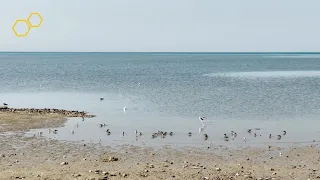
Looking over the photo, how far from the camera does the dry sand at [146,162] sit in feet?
66.8

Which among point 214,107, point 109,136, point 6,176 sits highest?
point 214,107

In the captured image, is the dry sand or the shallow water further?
the shallow water

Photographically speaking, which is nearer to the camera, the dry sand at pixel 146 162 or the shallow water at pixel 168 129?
the dry sand at pixel 146 162

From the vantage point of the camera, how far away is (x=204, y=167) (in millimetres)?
22125

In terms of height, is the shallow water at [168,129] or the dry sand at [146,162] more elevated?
the shallow water at [168,129]

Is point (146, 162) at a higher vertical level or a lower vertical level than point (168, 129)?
lower

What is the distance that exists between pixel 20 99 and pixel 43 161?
35556mm

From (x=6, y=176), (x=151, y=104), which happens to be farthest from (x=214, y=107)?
(x=6, y=176)

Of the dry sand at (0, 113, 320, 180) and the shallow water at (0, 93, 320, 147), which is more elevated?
the shallow water at (0, 93, 320, 147)

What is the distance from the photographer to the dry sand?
2036cm

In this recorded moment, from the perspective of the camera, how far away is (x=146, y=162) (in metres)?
23.5

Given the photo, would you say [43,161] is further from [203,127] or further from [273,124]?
[273,124]

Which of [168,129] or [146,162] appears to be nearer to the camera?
[146,162]

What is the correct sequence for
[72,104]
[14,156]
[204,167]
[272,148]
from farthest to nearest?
[72,104] < [272,148] < [14,156] < [204,167]
